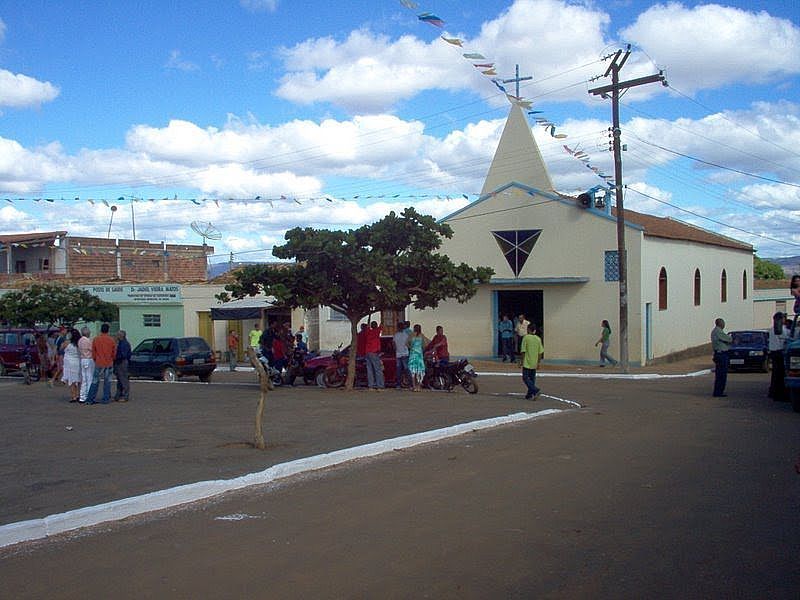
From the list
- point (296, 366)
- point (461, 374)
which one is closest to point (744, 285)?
point (461, 374)

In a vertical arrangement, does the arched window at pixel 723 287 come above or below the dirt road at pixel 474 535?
above

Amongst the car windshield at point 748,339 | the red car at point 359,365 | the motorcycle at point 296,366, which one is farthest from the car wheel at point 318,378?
the car windshield at point 748,339

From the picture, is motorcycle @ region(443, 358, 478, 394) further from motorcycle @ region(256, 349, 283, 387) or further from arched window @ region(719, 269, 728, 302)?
arched window @ region(719, 269, 728, 302)

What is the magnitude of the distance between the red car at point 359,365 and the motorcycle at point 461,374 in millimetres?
1792

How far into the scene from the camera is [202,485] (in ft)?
27.7

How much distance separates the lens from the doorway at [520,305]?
107ft

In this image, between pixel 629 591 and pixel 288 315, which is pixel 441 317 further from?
pixel 629 591

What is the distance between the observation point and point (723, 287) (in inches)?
1591

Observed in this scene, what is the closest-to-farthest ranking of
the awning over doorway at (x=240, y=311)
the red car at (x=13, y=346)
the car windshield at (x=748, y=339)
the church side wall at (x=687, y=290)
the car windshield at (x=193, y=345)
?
1. the car windshield at (x=193, y=345)
2. the car windshield at (x=748, y=339)
3. the red car at (x=13, y=346)
4. the church side wall at (x=687, y=290)
5. the awning over doorway at (x=240, y=311)

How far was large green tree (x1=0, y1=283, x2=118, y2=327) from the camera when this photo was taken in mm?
28828

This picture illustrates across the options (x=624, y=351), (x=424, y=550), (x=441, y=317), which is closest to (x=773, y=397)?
(x=624, y=351)

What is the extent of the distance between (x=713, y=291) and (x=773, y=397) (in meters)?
21.9

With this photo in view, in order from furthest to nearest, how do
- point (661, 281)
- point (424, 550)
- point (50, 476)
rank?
1. point (661, 281)
2. point (50, 476)
3. point (424, 550)

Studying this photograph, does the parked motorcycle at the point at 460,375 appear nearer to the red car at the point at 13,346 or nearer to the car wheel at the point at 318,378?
the car wheel at the point at 318,378
